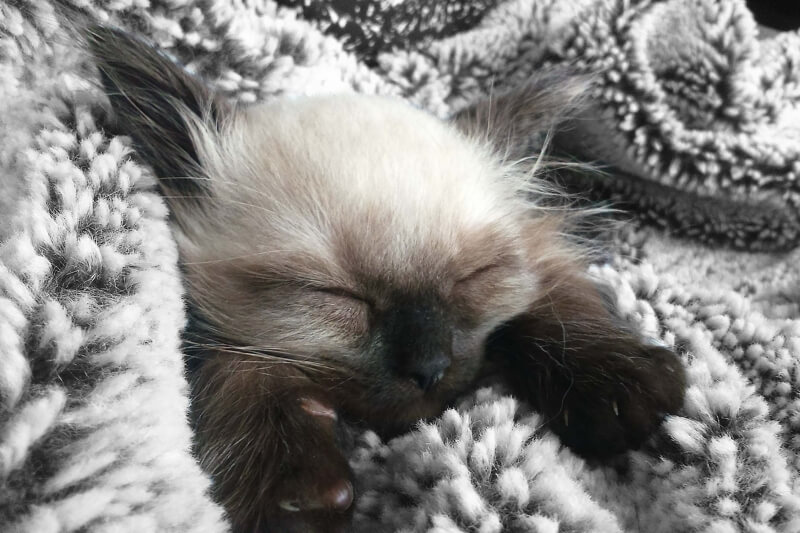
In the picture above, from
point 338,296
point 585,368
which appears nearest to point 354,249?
point 338,296

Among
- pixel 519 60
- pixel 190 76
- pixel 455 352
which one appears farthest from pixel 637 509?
pixel 519 60

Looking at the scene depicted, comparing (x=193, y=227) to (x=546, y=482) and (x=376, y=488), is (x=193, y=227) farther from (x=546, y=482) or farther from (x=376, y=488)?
(x=546, y=482)

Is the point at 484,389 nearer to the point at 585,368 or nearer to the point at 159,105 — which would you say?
the point at 585,368

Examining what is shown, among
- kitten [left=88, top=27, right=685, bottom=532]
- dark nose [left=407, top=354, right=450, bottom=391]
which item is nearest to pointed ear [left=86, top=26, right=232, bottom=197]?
kitten [left=88, top=27, right=685, bottom=532]

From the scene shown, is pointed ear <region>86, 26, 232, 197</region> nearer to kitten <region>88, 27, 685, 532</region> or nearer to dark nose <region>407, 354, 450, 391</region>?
kitten <region>88, 27, 685, 532</region>

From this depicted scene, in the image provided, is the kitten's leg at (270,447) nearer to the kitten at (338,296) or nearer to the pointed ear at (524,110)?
the kitten at (338,296)

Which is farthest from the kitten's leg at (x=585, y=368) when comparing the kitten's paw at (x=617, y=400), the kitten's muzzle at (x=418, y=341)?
the kitten's muzzle at (x=418, y=341)
